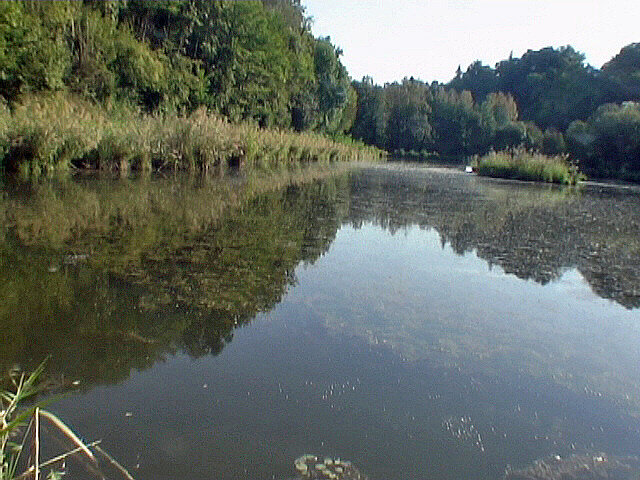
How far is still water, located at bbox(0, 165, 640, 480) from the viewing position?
1.66 m

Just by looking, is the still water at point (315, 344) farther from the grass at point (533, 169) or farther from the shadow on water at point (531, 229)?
the grass at point (533, 169)

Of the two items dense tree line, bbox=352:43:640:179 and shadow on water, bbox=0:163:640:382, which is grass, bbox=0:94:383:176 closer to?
shadow on water, bbox=0:163:640:382

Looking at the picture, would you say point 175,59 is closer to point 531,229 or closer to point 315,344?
point 531,229

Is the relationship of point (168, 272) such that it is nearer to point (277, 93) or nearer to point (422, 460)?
point (422, 460)

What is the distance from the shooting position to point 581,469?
164cm

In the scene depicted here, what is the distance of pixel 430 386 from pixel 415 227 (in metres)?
4.27

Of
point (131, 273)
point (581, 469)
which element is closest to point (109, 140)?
point (131, 273)

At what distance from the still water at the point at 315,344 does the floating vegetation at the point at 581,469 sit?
0.07ft

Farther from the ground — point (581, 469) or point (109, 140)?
point (109, 140)

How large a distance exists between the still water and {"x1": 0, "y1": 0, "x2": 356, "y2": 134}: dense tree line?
8.36m

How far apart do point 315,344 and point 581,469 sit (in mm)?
1173

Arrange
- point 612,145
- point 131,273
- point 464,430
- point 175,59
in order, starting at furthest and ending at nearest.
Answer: point 612,145
point 175,59
point 131,273
point 464,430

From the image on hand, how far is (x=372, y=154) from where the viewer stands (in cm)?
3553

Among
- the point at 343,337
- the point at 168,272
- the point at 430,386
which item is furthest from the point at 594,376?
the point at 168,272
